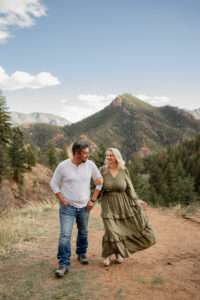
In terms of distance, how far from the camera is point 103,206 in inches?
157

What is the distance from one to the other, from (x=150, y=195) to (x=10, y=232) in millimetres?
37886

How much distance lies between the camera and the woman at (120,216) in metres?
3.89

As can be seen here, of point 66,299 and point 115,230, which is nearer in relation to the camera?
point 66,299

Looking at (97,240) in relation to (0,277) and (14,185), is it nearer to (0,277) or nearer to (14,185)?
(0,277)

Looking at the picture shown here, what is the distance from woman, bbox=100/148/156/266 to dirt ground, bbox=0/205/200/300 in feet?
1.21

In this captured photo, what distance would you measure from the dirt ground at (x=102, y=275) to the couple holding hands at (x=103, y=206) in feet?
0.81

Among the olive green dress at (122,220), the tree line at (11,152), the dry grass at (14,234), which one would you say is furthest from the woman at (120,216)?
the tree line at (11,152)

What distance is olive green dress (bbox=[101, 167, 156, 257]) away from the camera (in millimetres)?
3893

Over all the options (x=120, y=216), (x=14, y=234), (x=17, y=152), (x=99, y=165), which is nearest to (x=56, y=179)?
(x=120, y=216)

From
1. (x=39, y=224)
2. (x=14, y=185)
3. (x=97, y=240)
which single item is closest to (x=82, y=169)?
(x=97, y=240)

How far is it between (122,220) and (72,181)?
1155 mm

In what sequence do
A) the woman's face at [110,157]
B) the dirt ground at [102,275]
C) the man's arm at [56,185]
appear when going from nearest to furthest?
the dirt ground at [102,275]
the man's arm at [56,185]
the woman's face at [110,157]

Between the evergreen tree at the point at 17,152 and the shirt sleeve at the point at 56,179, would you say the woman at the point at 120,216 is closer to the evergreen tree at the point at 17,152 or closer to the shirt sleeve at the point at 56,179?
the shirt sleeve at the point at 56,179

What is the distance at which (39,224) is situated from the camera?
262 inches
